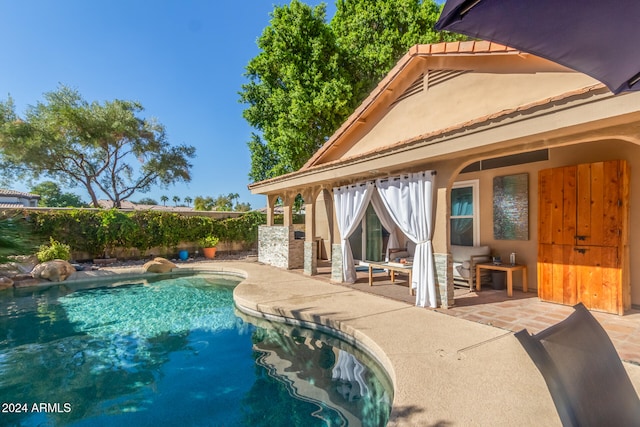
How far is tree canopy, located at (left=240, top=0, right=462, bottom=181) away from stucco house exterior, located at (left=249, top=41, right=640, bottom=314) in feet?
28.3

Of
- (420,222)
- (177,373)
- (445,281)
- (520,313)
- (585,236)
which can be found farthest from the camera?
(420,222)

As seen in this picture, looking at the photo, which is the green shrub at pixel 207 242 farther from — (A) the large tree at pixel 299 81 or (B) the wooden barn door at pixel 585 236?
(B) the wooden barn door at pixel 585 236

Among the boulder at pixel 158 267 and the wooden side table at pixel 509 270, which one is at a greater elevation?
the wooden side table at pixel 509 270

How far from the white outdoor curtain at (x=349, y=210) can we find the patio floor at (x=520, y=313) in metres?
0.83

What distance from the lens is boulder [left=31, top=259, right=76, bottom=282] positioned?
11.0 metres

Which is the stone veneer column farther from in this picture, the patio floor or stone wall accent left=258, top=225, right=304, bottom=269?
the patio floor

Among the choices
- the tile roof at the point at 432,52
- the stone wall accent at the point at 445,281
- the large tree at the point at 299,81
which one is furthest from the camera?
the large tree at the point at 299,81

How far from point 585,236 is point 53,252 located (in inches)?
664

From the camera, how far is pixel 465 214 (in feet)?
29.3

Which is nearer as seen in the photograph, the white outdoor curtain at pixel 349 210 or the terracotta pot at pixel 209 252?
the white outdoor curtain at pixel 349 210

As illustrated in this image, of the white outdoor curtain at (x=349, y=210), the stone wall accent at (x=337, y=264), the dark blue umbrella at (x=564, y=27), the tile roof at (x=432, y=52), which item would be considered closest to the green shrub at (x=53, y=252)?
the stone wall accent at (x=337, y=264)

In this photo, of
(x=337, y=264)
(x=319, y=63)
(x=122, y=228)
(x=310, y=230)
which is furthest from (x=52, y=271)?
(x=319, y=63)

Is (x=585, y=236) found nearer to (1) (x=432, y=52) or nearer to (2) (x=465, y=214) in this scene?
(2) (x=465, y=214)

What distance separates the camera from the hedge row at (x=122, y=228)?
1357cm
